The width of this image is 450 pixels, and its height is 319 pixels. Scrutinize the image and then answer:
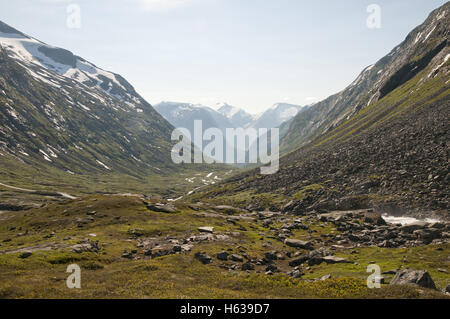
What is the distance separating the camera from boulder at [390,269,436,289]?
28391mm

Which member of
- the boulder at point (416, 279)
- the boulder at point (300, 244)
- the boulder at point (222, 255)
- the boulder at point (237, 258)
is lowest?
the boulder at point (300, 244)

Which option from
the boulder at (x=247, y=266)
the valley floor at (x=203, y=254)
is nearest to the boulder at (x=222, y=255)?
A: the valley floor at (x=203, y=254)

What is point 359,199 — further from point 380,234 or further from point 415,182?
point 380,234

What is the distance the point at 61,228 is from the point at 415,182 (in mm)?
90915

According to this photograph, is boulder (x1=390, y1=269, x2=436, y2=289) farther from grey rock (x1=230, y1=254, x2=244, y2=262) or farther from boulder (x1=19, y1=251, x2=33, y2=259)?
boulder (x1=19, y1=251, x2=33, y2=259)

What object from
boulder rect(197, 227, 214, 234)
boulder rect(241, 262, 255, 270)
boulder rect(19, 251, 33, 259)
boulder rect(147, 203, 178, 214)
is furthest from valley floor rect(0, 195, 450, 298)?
boulder rect(197, 227, 214, 234)

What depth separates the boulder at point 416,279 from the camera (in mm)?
28391

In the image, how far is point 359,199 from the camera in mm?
88625

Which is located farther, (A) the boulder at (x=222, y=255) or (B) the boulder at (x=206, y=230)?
(B) the boulder at (x=206, y=230)

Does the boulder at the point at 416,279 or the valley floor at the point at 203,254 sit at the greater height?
the boulder at the point at 416,279

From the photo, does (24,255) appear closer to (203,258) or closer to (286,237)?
(203,258)

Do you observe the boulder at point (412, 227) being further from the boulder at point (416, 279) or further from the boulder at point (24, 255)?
the boulder at point (24, 255)

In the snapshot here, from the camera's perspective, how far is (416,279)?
28.7 m
